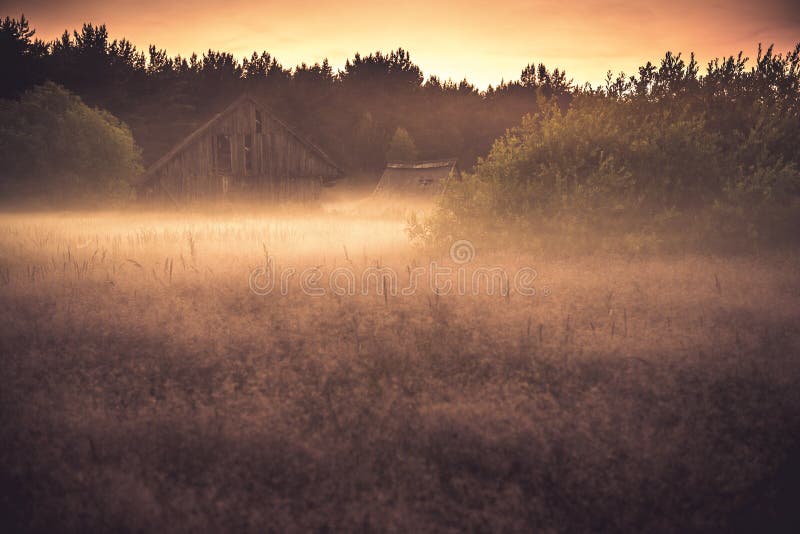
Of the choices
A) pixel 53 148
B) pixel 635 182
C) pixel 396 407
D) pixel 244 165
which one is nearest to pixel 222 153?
pixel 244 165

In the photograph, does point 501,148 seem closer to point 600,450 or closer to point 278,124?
point 600,450

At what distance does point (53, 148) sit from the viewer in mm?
31109

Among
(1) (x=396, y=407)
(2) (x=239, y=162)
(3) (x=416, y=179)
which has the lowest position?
(1) (x=396, y=407)

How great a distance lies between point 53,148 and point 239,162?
16074 mm

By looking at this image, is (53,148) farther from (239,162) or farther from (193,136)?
(239,162)

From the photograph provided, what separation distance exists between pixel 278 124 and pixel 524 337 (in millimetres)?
22677

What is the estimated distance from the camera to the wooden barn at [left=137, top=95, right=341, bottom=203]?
81.5ft

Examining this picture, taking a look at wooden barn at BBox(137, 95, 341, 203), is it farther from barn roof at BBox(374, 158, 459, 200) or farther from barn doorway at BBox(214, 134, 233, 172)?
barn roof at BBox(374, 158, 459, 200)

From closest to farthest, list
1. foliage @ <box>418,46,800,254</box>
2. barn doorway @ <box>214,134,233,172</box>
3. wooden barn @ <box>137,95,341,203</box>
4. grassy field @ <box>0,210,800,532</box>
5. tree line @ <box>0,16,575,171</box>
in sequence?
→ grassy field @ <box>0,210,800,532</box>, foliage @ <box>418,46,800,254</box>, wooden barn @ <box>137,95,341,203</box>, barn doorway @ <box>214,134,233,172</box>, tree line @ <box>0,16,575,171</box>

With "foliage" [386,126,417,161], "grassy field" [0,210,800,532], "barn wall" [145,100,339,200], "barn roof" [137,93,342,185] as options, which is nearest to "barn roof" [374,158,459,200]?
"barn wall" [145,100,339,200]

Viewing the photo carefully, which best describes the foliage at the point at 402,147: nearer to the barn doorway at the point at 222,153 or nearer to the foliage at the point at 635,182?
the barn doorway at the point at 222,153

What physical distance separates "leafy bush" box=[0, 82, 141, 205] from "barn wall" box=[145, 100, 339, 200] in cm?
1131

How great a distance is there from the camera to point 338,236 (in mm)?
16594

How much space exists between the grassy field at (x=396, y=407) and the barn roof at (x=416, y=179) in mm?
25055
